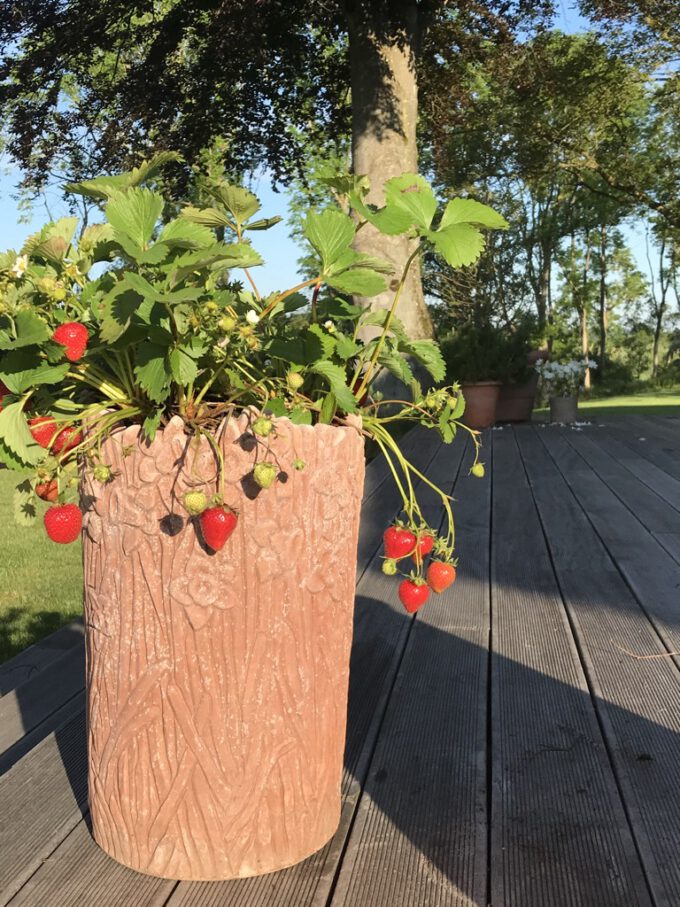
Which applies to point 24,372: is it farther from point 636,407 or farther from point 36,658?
point 636,407

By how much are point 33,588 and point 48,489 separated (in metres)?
3.92

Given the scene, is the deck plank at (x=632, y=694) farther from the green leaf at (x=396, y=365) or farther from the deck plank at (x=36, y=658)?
the deck plank at (x=36, y=658)

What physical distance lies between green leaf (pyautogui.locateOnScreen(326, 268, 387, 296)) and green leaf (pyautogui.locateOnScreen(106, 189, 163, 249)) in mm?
253

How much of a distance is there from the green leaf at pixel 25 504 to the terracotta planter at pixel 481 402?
7.47 m

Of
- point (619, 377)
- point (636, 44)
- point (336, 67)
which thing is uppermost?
point (636, 44)

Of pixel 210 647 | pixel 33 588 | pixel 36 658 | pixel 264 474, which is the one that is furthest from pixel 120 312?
pixel 33 588

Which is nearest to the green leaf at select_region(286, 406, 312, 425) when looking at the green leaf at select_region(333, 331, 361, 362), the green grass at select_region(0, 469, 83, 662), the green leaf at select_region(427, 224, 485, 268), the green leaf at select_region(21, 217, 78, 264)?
the green leaf at select_region(333, 331, 361, 362)

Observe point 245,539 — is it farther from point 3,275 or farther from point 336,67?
point 336,67

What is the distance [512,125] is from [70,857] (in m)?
15.0

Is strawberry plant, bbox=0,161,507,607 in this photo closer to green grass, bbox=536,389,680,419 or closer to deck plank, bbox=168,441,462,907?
deck plank, bbox=168,441,462,907

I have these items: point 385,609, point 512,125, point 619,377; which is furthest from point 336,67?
point 619,377

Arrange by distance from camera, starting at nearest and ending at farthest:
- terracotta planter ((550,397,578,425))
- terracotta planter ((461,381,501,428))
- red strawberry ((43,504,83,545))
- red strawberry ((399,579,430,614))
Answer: red strawberry ((43,504,83,545)), red strawberry ((399,579,430,614)), terracotta planter ((461,381,501,428)), terracotta planter ((550,397,578,425))

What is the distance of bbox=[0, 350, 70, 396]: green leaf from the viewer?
1138 mm

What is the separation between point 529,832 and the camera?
1.34 m
